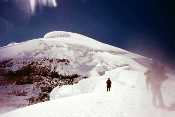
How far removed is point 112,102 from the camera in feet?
32.3

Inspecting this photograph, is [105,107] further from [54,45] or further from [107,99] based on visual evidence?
[54,45]

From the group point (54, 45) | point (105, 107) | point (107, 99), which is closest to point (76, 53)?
point (54, 45)

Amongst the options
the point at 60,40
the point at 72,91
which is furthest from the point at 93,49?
the point at 72,91

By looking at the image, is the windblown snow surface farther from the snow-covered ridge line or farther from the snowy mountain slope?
the snow-covered ridge line

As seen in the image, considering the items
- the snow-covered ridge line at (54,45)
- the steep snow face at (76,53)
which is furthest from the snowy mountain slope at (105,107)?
the snow-covered ridge line at (54,45)

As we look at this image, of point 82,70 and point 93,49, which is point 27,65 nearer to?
point 82,70

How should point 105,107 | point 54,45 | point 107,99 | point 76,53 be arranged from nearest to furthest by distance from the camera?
point 105,107, point 107,99, point 76,53, point 54,45

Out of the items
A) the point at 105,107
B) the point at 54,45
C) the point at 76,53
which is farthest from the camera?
the point at 54,45

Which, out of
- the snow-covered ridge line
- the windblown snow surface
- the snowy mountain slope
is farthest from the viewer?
the snow-covered ridge line

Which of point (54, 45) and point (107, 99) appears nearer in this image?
point (107, 99)

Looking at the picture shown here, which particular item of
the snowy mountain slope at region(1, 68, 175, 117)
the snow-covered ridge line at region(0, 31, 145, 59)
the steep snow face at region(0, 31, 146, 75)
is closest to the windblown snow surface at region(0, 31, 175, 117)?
the snowy mountain slope at region(1, 68, 175, 117)

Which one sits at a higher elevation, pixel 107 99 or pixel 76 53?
pixel 76 53

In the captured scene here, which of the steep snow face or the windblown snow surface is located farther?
the steep snow face

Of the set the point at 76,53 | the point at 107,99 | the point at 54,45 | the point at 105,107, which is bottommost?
the point at 105,107
